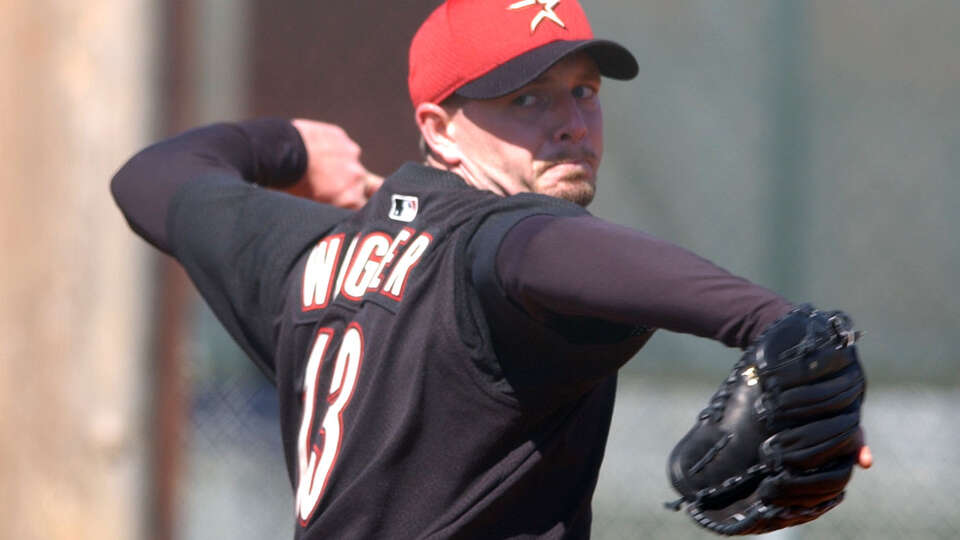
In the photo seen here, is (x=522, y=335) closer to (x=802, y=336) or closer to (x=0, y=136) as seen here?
(x=802, y=336)

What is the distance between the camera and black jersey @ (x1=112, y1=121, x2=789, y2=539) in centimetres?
169

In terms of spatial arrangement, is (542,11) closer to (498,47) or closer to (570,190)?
(498,47)

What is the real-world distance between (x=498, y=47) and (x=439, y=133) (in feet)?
0.70

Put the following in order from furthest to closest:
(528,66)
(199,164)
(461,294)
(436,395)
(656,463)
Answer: (656,463) → (199,164) → (528,66) → (436,395) → (461,294)

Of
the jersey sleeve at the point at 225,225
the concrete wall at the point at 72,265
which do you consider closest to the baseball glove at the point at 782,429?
the jersey sleeve at the point at 225,225

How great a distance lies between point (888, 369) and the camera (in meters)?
4.18

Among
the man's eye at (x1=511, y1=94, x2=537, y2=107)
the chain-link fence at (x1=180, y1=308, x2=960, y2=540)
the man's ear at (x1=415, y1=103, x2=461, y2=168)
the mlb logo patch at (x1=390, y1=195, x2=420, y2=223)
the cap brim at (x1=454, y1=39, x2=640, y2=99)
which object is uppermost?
the cap brim at (x1=454, y1=39, x2=640, y2=99)

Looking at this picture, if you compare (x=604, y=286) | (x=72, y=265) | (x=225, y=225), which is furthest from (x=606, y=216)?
(x=604, y=286)

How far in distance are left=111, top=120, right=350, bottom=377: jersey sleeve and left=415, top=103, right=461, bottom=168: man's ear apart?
0.86 ft

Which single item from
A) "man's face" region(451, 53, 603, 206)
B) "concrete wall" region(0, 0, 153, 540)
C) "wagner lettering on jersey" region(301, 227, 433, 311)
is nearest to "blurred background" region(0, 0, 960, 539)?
"concrete wall" region(0, 0, 153, 540)

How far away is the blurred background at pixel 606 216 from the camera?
136 inches

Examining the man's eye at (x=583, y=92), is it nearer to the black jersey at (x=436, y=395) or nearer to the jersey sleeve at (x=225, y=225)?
the black jersey at (x=436, y=395)

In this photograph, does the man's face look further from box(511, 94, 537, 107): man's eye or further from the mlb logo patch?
the mlb logo patch

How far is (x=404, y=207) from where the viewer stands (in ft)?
7.47
